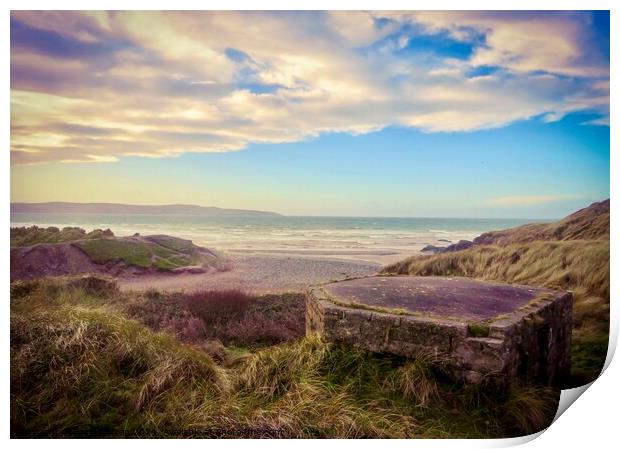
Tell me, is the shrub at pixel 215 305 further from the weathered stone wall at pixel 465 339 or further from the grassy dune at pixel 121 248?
the weathered stone wall at pixel 465 339

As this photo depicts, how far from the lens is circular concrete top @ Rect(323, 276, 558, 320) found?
4309 mm

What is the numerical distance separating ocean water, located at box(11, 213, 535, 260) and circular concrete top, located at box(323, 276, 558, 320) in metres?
0.81

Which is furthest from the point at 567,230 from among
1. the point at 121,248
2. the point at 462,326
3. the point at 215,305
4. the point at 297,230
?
the point at 121,248

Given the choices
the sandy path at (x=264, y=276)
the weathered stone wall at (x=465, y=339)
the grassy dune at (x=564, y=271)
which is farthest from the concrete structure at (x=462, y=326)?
the sandy path at (x=264, y=276)

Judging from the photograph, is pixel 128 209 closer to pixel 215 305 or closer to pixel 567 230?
pixel 215 305

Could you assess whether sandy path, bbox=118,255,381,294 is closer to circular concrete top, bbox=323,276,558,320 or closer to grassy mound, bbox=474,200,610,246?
circular concrete top, bbox=323,276,558,320

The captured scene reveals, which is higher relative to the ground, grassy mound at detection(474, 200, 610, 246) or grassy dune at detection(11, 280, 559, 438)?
grassy mound at detection(474, 200, 610, 246)

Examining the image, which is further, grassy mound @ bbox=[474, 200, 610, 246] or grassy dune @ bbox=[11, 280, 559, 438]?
grassy mound @ bbox=[474, 200, 610, 246]

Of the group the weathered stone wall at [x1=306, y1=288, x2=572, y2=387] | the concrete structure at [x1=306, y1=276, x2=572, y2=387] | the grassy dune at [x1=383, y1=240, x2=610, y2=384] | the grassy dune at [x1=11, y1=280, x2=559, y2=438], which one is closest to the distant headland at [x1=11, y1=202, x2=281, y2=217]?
the grassy dune at [x1=11, y1=280, x2=559, y2=438]

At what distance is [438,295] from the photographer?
4.96 metres

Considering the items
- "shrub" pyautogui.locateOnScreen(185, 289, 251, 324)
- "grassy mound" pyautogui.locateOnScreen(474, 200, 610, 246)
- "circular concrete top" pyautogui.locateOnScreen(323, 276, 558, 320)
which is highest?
"grassy mound" pyautogui.locateOnScreen(474, 200, 610, 246)

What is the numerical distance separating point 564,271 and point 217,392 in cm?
456

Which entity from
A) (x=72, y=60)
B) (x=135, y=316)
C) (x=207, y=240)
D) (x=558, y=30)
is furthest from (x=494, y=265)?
(x=72, y=60)

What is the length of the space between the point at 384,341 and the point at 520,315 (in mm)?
1297
